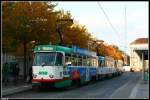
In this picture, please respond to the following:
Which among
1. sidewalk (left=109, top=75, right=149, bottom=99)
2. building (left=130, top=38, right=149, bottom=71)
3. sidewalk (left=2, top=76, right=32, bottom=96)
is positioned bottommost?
sidewalk (left=109, top=75, right=149, bottom=99)

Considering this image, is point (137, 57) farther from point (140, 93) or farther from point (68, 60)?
point (140, 93)

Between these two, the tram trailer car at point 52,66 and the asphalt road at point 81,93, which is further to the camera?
Answer: the tram trailer car at point 52,66

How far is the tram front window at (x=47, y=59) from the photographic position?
102 ft

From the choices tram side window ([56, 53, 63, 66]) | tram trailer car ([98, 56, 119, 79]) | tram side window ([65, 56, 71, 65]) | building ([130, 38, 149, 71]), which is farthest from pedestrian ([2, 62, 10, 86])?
building ([130, 38, 149, 71])

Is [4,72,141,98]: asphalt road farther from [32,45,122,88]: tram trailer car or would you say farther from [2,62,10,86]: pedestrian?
[2,62,10,86]: pedestrian

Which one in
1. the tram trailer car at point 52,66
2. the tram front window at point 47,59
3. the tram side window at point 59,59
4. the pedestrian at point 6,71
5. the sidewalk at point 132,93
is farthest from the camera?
the pedestrian at point 6,71

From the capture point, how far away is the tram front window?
31.0 metres

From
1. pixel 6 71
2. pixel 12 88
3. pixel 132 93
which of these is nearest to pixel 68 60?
pixel 12 88

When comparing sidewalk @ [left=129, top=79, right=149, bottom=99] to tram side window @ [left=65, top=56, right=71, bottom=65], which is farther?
tram side window @ [left=65, top=56, right=71, bottom=65]

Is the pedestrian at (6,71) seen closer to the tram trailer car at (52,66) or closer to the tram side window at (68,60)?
the tram trailer car at (52,66)

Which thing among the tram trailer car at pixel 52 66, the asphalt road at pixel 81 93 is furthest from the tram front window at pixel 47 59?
the asphalt road at pixel 81 93

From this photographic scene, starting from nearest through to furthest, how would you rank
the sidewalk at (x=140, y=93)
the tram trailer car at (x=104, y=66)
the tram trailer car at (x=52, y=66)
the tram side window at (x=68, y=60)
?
the sidewalk at (x=140, y=93)
the tram trailer car at (x=52, y=66)
the tram side window at (x=68, y=60)
the tram trailer car at (x=104, y=66)

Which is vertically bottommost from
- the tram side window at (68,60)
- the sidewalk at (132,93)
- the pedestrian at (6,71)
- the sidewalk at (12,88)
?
the sidewalk at (132,93)

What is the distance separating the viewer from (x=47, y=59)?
1227 inches
